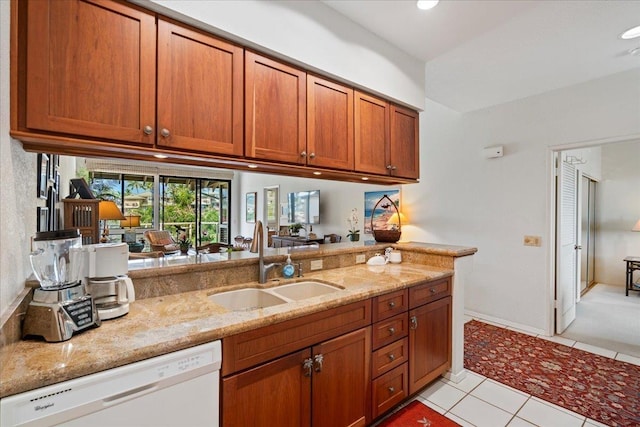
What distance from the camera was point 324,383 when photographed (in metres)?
1.53

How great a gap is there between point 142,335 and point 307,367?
77 cm

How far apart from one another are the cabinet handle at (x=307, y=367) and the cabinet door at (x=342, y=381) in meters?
0.03

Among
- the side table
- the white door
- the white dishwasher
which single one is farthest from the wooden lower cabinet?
the side table

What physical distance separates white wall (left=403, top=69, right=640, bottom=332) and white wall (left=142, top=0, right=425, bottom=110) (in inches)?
65.7

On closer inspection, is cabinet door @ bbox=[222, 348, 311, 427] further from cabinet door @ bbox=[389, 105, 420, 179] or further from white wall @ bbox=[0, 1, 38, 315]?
cabinet door @ bbox=[389, 105, 420, 179]

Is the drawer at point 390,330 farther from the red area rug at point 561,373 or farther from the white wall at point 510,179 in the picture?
the white wall at point 510,179

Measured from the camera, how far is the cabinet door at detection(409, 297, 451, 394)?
2.08 metres

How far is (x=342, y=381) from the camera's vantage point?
5.31 feet

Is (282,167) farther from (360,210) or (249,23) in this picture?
(360,210)

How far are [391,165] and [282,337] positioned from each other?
1687 millimetres

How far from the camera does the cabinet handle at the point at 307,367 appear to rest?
1.44 meters

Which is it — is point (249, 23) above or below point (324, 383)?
above

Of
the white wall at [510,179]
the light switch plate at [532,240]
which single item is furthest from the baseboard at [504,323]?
the light switch plate at [532,240]

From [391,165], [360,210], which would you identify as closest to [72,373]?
[391,165]
